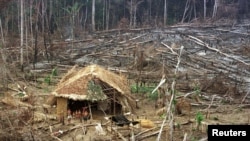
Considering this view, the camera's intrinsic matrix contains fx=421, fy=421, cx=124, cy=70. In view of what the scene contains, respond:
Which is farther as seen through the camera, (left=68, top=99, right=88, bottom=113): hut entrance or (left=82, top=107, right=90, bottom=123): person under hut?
(left=68, top=99, right=88, bottom=113): hut entrance

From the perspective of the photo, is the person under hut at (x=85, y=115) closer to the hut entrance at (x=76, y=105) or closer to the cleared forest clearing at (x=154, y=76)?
the cleared forest clearing at (x=154, y=76)

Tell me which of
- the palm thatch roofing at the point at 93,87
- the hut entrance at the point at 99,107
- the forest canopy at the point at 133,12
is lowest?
the hut entrance at the point at 99,107

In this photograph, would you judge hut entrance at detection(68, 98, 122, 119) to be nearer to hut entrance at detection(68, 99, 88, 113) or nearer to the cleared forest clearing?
hut entrance at detection(68, 99, 88, 113)

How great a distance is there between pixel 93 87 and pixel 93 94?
0.17 meters

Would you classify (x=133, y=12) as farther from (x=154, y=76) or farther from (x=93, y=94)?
(x=93, y=94)

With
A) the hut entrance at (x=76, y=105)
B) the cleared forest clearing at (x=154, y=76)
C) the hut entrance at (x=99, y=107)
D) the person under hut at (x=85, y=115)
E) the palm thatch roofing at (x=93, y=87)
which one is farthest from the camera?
the hut entrance at (x=76, y=105)

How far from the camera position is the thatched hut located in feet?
31.0

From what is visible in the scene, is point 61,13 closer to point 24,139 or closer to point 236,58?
point 236,58

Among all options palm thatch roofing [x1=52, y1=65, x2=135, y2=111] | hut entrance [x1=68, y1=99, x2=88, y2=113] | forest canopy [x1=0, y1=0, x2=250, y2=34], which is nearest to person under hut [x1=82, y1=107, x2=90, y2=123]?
palm thatch roofing [x1=52, y1=65, x2=135, y2=111]

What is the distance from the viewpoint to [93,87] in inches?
373

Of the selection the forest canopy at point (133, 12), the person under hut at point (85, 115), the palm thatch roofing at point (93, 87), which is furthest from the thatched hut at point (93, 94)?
the forest canopy at point (133, 12)

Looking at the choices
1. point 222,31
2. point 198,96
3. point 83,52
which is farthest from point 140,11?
point 198,96

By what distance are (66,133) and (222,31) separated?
18854 mm

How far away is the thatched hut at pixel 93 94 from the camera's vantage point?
946 centimetres
